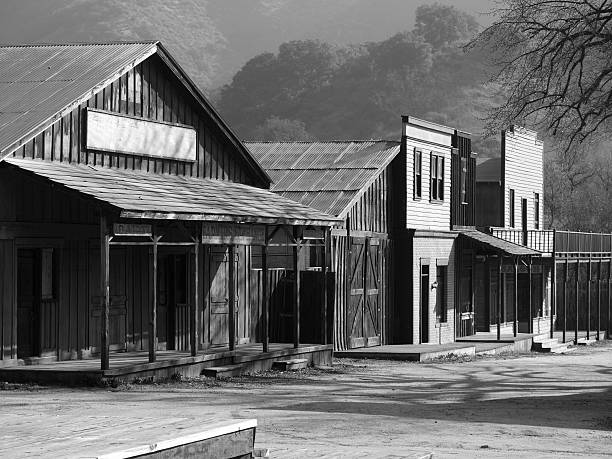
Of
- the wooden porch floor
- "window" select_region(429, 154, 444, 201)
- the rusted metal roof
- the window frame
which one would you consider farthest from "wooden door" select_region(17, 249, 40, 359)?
"window" select_region(429, 154, 444, 201)

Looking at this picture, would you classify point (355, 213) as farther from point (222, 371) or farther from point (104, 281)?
point (104, 281)

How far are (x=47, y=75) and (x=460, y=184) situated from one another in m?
18.3

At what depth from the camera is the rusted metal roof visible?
31.8m

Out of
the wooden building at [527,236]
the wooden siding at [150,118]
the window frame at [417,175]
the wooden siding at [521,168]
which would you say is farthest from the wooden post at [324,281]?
the wooden siding at [521,168]

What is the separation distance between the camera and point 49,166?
68.3ft

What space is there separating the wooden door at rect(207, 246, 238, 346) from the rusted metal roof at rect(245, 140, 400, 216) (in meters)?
3.91

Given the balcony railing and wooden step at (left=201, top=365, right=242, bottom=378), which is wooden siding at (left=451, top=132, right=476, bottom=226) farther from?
wooden step at (left=201, top=365, right=242, bottom=378)

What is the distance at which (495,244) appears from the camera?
127 ft

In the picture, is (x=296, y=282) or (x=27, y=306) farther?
(x=296, y=282)

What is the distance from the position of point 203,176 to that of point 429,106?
132920 millimetres

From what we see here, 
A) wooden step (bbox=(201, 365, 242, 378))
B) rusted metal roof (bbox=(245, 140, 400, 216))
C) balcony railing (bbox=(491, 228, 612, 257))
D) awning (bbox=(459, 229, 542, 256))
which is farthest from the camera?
balcony railing (bbox=(491, 228, 612, 257))

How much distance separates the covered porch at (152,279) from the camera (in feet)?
67.1

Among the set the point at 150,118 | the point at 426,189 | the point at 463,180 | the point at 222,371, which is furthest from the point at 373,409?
the point at 463,180

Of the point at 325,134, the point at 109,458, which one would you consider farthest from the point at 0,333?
the point at 325,134
